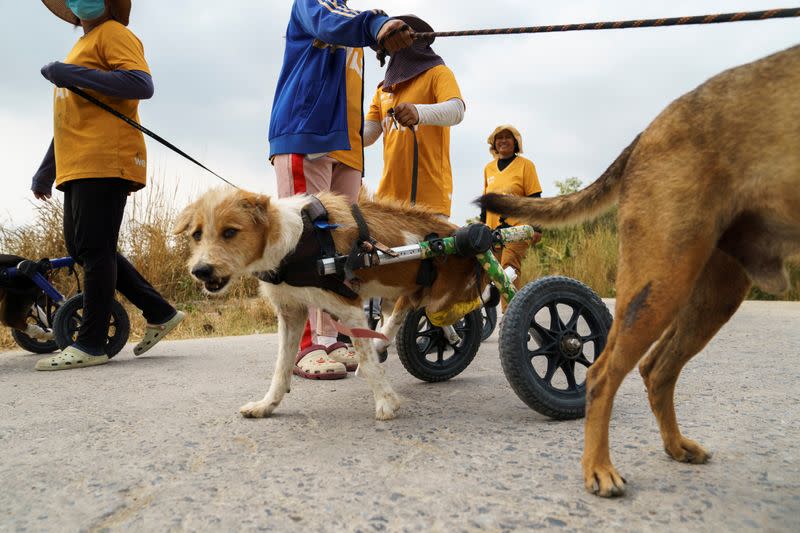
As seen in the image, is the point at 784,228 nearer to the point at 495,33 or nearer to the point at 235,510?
the point at 495,33

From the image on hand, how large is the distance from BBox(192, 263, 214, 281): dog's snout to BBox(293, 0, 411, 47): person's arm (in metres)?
1.53

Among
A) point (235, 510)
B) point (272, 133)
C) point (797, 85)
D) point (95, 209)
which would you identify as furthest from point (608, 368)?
point (95, 209)

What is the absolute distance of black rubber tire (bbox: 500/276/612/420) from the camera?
2.48m

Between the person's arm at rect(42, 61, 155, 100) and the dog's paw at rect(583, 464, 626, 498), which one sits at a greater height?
the person's arm at rect(42, 61, 155, 100)

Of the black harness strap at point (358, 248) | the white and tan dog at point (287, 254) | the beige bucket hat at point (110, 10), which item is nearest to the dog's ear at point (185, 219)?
the white and tan dog at point (287, 254)

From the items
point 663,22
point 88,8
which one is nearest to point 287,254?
point 663,22

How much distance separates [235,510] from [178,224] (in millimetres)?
1539

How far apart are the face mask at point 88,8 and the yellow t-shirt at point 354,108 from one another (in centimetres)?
190

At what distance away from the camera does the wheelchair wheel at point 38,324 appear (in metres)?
5.07

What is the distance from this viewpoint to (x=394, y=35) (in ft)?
9.83

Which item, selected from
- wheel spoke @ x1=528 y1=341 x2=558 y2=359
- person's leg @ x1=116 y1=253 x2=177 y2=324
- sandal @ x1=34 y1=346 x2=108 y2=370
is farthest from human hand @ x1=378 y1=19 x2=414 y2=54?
sandal @ x1=34 y1=346 x2=108 y2=370

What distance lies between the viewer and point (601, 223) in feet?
38.1

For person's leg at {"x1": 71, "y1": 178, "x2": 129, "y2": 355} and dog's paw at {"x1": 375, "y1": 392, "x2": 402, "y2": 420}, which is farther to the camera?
person's leg at {"x1": 71, "y1": 178, "x2": 129, "y2": 355}

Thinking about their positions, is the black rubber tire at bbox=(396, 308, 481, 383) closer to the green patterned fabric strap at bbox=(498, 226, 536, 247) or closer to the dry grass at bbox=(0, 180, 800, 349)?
the green patterned fabric strap at bbox=(498, 226, 536, 247)
